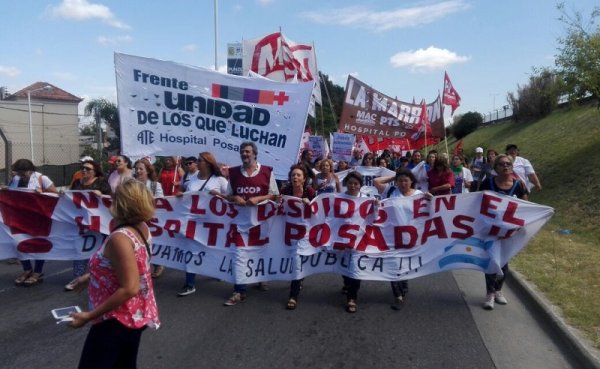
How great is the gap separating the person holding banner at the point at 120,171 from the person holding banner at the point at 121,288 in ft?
13.6

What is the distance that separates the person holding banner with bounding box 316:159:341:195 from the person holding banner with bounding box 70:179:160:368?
15.5 ft

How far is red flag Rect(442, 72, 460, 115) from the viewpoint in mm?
17594

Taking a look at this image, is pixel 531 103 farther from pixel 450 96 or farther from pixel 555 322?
pixel 555 322

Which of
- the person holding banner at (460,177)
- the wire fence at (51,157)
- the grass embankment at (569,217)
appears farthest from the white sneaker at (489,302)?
the wire fence at (51,157)

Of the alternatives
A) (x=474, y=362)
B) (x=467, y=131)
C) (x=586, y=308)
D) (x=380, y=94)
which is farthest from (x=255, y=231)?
(x=467, y=131)

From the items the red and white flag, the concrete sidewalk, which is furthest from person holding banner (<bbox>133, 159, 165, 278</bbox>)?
the red and white flag

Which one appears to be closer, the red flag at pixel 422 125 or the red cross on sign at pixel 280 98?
the red cross on sign at pixel 280 98

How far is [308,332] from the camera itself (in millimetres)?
5078

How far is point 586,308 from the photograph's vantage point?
5.58m

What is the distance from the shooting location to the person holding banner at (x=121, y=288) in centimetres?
262

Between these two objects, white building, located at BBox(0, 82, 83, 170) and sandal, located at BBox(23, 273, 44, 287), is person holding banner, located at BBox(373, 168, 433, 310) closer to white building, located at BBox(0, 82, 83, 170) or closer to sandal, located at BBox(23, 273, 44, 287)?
sandal, located at BBox(23, 273, 44, 287)

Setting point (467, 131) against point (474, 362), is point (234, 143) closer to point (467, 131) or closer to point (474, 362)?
point (474, 362)

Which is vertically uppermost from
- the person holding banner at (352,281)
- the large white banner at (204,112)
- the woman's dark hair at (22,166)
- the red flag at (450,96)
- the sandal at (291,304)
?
the red flag at (450,96)

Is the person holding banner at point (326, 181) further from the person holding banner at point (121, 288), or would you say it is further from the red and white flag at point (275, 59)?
the red and white flag at point (275, 59)
